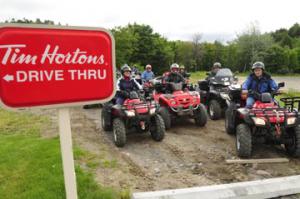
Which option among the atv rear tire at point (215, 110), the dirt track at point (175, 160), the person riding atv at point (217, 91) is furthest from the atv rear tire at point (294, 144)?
the atv rear tire at point (215, 110)

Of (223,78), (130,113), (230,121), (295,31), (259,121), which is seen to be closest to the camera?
(259,121)

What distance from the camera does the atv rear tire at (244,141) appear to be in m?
5.24

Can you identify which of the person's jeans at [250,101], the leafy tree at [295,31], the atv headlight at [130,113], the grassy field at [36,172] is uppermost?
the leafy tree at [295,31]

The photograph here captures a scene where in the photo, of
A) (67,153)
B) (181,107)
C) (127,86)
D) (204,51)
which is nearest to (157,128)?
(181,107)

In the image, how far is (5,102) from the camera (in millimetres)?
1707

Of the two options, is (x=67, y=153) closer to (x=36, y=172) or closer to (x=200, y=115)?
(x=36, y=172)

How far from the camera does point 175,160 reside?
17.7ft

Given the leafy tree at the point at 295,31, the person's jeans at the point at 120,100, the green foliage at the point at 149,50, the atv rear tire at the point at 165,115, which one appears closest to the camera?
the person's jeans at the point at 120,100

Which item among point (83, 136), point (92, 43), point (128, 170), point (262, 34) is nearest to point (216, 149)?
point (128, 170)

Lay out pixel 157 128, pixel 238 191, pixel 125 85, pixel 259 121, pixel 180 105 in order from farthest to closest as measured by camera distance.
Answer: pixel 180 105 → pixel 125 85 → pixel 157 128 → pixel 259 121 → pixel 238 191

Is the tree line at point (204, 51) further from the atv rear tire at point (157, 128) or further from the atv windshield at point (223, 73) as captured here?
the atv rear tire at point (157, 128)

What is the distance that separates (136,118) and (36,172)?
248 cm

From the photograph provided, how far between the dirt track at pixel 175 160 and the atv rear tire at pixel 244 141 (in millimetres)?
275

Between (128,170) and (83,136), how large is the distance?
Result: 2.67 m
